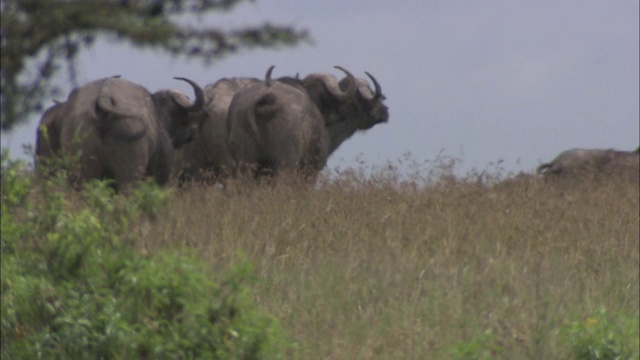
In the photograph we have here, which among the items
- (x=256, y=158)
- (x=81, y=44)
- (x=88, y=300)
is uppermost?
(x=81, y=44)

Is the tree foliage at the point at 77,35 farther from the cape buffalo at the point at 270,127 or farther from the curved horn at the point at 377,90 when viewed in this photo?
the curved horn at the point at 377,90

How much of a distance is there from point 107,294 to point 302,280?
6.19 feet

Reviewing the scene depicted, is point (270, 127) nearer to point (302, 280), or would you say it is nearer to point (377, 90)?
point (377, 90)

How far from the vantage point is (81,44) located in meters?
6.17

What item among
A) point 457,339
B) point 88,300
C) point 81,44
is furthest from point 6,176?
point 457,339

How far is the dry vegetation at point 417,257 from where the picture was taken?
7.53m

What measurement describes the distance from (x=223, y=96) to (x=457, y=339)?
10348mm

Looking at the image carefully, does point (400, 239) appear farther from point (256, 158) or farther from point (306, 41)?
point (256, 158)

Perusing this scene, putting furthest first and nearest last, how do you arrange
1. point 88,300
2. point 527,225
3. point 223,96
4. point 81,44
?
1. point 223,96
2. point 527,225
3. point 88,300
4. point 81,44

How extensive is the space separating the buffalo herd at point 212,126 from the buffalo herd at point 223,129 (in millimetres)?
12

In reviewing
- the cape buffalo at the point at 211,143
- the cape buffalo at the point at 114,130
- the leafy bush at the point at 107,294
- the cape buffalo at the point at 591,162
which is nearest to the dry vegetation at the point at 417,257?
the leafy bush at the point at 107,294

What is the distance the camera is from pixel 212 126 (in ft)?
56.2

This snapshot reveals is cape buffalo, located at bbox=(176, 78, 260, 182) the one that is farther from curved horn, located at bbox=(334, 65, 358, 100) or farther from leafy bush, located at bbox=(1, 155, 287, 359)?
leafy bush, located at bbox=(1, 155, 287, 359)

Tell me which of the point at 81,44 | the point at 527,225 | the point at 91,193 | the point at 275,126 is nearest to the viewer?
the point at 81,44
